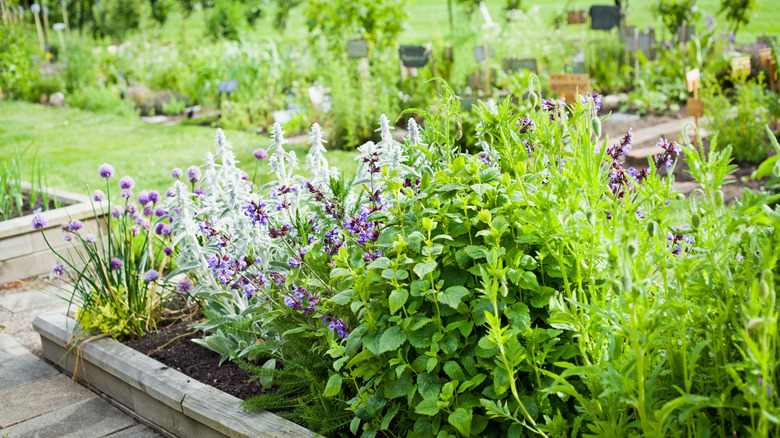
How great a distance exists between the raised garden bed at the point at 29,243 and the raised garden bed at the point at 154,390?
117cm

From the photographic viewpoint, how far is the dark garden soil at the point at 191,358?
2.68 metres

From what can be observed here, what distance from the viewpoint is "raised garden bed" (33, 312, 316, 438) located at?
2.32 meters

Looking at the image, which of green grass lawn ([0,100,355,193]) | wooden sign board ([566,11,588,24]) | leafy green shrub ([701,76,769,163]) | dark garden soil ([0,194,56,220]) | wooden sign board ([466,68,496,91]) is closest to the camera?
dark garden soil ([0,194,56,220])

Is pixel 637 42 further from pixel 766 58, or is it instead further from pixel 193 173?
pixel 193 173

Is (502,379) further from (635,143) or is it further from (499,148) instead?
(635,143)

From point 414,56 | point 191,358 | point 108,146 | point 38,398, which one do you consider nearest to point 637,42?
point 414,56

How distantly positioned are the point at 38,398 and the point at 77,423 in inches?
13.5

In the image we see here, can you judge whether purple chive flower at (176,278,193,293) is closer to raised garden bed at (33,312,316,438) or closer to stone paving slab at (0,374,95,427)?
raised garden bed at (33,312,316,438)

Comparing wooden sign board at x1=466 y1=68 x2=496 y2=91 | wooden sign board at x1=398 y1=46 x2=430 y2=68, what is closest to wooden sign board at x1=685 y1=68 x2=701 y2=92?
wooden sign board at x1=466 y1=68 x2=496 y2=91

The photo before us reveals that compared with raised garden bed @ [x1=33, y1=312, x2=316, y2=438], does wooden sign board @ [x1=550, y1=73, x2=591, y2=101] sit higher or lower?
higher

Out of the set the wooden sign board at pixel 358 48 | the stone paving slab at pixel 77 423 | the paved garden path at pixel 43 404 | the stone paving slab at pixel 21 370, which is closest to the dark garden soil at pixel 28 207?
the paved garden path at pixel 43 404

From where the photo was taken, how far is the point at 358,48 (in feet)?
22.7

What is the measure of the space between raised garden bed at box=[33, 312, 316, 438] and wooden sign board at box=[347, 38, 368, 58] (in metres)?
4.30

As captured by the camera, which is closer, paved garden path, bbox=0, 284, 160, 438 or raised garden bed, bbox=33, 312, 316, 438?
raised garden bed, bbox=33, 312, 316, 438
